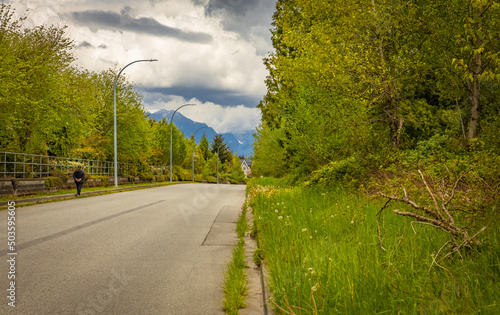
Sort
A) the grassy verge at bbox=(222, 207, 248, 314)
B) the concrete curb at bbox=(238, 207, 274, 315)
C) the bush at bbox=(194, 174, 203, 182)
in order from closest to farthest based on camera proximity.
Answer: the concrete curb at bbox=(238, 207, 274, 315) → the grassy verge at bbox=(222, 207, 248, 314) → the bush at bbox=(194, 174, 203, 182)

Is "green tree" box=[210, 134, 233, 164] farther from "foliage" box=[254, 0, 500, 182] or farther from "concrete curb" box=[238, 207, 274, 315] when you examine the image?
"concrete curb" box=[238, 207, 274, 315]

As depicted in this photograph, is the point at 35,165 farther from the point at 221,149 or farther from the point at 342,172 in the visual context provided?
the point at 221,149

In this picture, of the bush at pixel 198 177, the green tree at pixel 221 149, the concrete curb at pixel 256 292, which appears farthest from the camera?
the green tree at pixel 221 149

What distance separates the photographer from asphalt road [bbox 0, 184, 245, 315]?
4051 mm

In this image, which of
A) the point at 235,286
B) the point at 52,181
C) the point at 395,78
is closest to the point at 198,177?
the point at 52,181

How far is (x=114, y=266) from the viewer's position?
5551 millimetres

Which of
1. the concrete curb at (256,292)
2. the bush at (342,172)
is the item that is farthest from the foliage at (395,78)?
the concrete curb at (256,292)

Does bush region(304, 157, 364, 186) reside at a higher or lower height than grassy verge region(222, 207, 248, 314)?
higher

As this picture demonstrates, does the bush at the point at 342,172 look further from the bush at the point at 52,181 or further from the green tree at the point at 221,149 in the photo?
the green tree at the point at 221,149

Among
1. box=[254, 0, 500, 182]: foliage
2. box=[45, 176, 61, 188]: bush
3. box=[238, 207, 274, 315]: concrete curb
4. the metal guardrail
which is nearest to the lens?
box=[238, 207, 274, 315]: concrete curb

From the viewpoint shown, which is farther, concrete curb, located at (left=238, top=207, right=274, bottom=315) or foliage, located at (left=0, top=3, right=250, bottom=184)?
foliage, located at (left=0, top=3, right=250, bottom=184)

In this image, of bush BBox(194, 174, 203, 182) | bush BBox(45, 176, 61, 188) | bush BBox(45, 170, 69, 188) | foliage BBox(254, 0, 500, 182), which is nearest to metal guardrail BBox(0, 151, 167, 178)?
bush BBox(45, 170, 69, 188)

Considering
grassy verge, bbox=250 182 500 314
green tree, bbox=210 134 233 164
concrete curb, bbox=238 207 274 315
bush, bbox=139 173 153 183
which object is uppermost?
green tree, bbox=210 134 233 164

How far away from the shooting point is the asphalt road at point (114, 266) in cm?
405
